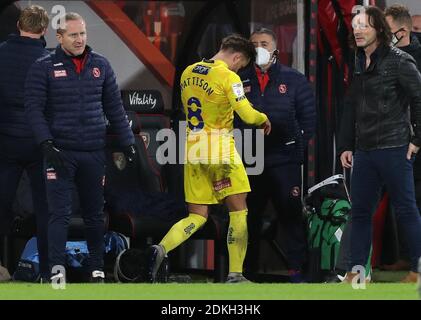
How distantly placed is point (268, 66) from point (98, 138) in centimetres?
147

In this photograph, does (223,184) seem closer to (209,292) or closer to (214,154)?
(214,154)

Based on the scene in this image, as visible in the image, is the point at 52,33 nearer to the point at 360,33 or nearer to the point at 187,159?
the point at 187,159

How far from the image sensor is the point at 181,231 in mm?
10398

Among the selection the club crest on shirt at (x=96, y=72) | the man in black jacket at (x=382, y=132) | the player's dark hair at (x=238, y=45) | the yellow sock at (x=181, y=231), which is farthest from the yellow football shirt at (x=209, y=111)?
the man in black jacket at (x=382, y=132)

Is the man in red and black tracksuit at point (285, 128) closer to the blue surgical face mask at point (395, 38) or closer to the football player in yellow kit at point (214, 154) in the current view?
the football player in yellow kit at point (214, 154)

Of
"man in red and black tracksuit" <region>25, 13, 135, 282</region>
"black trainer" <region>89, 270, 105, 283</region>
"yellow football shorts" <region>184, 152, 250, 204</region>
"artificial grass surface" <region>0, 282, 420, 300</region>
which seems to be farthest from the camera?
"yellow football shorts" <region>184, 152, 250, 204</region>

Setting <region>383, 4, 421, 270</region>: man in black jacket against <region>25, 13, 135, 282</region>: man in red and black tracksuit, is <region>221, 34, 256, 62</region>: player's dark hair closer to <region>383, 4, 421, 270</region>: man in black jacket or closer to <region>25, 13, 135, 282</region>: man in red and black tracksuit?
<region>25, 13, 135, 282</region>: man in red and black tracksuit

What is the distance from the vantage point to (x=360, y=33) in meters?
9.70

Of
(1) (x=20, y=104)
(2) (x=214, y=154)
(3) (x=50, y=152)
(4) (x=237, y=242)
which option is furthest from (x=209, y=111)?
(1) (x=20, y=104)

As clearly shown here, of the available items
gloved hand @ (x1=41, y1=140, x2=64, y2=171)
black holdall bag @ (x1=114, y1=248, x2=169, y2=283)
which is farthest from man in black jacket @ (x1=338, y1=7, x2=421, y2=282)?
gloved hand @ (x1=41, y1=140, x2=64, y2=171)

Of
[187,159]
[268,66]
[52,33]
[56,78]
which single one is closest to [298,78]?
[268,66]

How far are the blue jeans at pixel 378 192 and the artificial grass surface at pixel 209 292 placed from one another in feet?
0.91

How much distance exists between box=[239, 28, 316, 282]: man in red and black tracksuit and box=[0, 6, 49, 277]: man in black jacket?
4.96 feet

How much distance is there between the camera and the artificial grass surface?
8812mm
